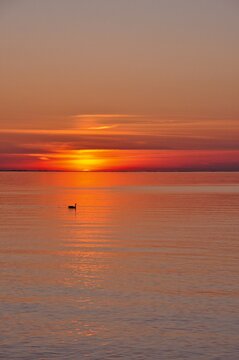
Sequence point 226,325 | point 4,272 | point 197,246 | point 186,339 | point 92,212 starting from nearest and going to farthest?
point 186,339 < point 226,325 < point 4,272 < point 197,246 < point 92,212

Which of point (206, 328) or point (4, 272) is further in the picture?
point (4, 272)

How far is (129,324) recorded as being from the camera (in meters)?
25.3

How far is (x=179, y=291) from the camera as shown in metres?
30.9

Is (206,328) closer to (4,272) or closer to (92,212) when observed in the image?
(4,272)

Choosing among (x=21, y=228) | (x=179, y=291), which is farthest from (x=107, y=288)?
(x=21, y=228)

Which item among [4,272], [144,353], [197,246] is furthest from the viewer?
[197,246]

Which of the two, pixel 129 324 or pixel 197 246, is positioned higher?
pixel 197 246

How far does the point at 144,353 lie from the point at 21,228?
39.7 metres

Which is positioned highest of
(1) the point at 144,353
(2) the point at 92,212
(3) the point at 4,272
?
(2) the point at 92,212

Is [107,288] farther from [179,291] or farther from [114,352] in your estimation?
[114,352]

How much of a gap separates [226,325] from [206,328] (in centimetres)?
90

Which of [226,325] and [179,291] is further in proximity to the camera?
[179,291]

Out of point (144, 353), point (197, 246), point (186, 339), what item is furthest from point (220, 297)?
point (197, 246)

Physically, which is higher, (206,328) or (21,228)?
(21,228)
